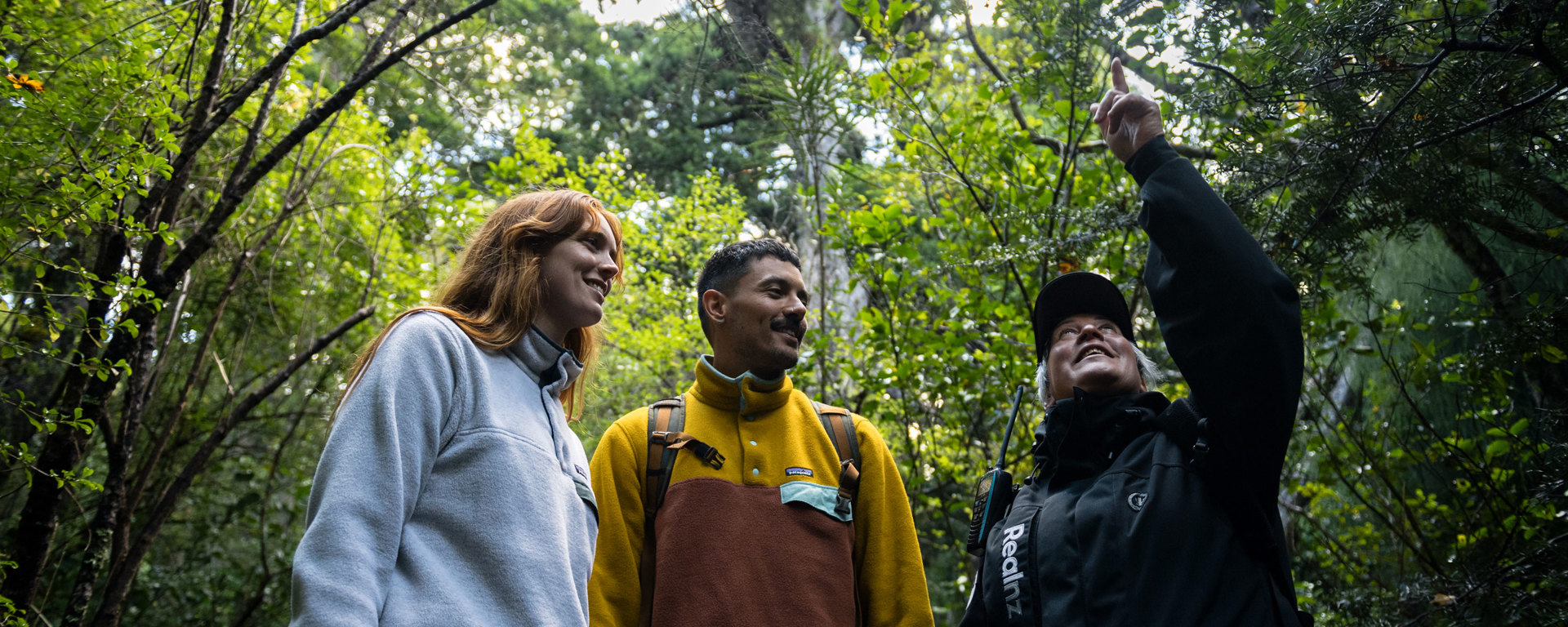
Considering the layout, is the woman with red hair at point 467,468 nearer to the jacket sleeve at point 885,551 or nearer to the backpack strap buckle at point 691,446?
the backpack strap buckle at point 691,446

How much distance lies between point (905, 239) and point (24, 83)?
3263 millimetres

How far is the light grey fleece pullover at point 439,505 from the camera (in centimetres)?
129

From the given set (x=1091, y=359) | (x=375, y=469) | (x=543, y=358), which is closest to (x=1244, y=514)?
(x=1091, y=359)

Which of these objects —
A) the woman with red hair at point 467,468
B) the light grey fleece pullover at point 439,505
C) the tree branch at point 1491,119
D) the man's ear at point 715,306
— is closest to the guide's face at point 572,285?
the woman with red hair at point 467,468

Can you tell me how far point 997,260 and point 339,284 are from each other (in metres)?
5.01

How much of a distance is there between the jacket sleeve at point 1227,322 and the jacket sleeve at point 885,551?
943mm

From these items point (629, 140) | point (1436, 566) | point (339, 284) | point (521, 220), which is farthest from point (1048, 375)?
point (629, 140)

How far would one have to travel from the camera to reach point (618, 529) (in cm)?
233

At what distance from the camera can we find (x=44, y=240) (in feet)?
8.07

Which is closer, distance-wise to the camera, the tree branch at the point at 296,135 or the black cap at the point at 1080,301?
the black cap at the point at 1080,301

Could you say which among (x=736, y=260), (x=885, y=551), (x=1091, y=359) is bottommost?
(x=885, y=551)

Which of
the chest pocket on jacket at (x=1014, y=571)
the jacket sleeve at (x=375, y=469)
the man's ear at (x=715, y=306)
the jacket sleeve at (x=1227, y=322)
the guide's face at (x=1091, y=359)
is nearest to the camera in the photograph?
the jacket sleeve at (x=375, y=469)

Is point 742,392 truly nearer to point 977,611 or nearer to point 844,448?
point 844,448

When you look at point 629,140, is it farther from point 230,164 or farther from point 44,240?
point 44,240
